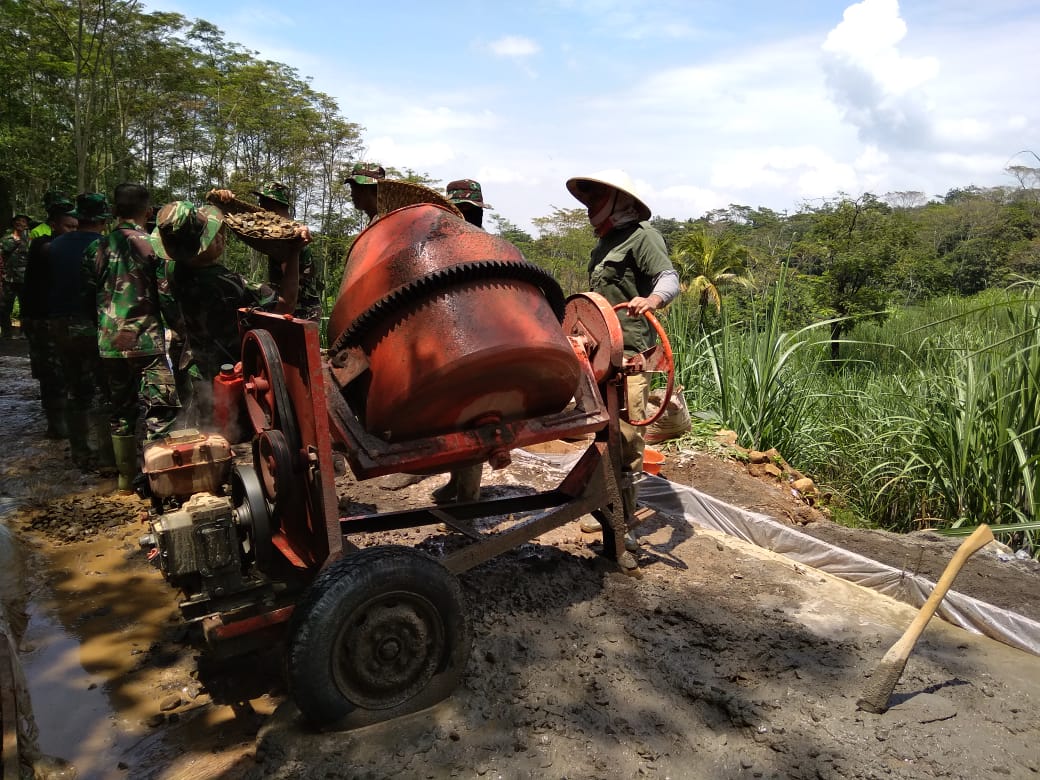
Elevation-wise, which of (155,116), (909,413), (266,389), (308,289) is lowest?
(909,413)

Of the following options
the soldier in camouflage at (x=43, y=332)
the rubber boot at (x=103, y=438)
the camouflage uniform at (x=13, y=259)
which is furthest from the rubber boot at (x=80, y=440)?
the camouflage uniform at (x=13, y=259)

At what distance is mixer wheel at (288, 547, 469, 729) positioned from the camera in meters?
2.12

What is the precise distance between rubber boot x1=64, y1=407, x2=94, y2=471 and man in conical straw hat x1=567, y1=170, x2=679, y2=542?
3667 mm

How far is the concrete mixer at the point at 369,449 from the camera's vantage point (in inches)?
87.9

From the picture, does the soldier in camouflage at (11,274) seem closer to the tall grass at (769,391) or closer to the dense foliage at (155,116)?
the dense foliage at (155,116)

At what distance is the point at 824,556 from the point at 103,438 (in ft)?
15.7

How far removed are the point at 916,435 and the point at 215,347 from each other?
4.38m

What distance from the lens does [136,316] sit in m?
4.23

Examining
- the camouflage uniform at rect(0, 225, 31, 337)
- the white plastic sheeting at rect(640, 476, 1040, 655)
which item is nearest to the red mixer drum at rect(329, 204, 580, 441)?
the white plastic sheeting at rect(640, 476, 1040, 655)

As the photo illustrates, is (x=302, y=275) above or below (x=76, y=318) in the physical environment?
above

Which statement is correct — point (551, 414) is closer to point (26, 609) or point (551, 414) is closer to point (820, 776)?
point (820, 776)

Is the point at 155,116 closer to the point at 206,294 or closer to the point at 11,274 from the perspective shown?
the point at 11,274

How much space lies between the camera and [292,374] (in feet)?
8.68

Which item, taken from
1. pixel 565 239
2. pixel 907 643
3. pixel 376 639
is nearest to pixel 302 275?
pixel 376 639
